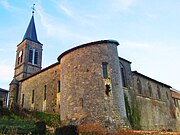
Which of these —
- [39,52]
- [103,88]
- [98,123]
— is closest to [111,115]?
[98,123]

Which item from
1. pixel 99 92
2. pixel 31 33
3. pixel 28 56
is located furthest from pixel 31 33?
pixel 99 92

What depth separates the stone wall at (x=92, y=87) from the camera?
1457 cm

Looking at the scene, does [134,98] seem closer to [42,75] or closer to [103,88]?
[103,88]

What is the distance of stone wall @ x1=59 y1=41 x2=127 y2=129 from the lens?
47.8 ft

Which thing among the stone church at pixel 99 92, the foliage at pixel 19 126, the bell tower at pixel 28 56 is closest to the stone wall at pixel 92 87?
the stone church at pixel 99 92

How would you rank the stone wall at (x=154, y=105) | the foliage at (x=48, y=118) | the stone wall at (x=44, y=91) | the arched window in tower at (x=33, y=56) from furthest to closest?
the arched window in tower at (x=33, y=56) < the stone wall at (x=154, y=105) < the stone wall at (x=44, y=91) < the foliage at (x=48, y=118)

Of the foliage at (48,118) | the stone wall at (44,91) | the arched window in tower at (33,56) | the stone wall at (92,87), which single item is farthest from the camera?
the arched window in tower at (33,56)

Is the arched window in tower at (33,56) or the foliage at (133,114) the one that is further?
the arched window in tower at (33,56)

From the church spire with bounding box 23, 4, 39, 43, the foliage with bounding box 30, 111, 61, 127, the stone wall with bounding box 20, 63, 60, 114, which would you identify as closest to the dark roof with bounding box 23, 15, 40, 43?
the church spire with bounding box 23, 4, 39, 43

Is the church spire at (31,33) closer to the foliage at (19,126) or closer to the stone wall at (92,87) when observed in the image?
the stone wall at (92,87)

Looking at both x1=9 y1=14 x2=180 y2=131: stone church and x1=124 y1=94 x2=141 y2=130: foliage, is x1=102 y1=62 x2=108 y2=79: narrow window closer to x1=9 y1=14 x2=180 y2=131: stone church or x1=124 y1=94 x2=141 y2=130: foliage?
x1=9 y1=14 x2=180 y2=131: stone church

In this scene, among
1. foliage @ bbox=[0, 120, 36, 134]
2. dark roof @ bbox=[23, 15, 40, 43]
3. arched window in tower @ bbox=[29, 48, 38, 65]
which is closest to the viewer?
foliage @ bbox=[0, 120, 36, 134]

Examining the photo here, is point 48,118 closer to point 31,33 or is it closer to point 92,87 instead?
point 92,87

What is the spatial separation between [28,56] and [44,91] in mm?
14339
